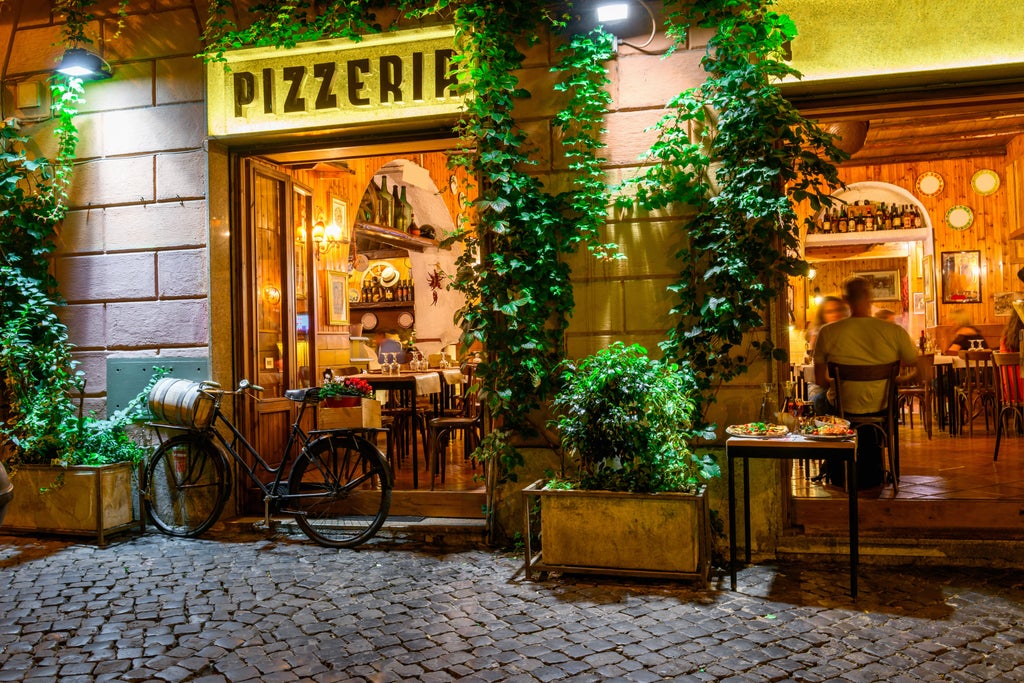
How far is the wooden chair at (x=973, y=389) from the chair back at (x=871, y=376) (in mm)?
4441

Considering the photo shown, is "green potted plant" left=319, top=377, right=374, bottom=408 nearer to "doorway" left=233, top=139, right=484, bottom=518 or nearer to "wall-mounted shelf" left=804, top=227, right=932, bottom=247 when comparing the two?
"doorway" left=233, top=139, right=484, bottom=518

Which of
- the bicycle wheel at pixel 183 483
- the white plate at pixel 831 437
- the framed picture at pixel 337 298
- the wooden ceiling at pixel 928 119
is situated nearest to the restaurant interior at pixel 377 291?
the framed picture at pixel 337 298

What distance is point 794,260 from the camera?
505 centimetres

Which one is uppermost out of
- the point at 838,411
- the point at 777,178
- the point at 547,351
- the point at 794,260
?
the point at 777,178

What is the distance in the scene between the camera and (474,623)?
397cm

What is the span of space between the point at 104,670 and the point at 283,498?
7.65ft

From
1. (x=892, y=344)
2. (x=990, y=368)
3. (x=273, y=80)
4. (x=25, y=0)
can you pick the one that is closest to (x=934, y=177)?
(x=990, y=368)

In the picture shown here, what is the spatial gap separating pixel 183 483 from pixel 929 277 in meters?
12.9

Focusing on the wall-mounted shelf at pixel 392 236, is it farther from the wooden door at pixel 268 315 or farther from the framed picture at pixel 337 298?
the wooden door at pixel 268 315

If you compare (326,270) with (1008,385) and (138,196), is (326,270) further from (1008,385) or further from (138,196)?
(1008,385)

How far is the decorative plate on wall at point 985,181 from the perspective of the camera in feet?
45.0

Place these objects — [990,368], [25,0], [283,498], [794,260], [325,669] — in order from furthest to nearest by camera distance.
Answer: [990,368] → [25,0] → [283,498] → [794,260] → [325,669]

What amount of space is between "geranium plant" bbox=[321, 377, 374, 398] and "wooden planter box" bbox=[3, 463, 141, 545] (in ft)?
5.28

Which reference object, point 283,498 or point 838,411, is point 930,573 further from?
point 283,498
